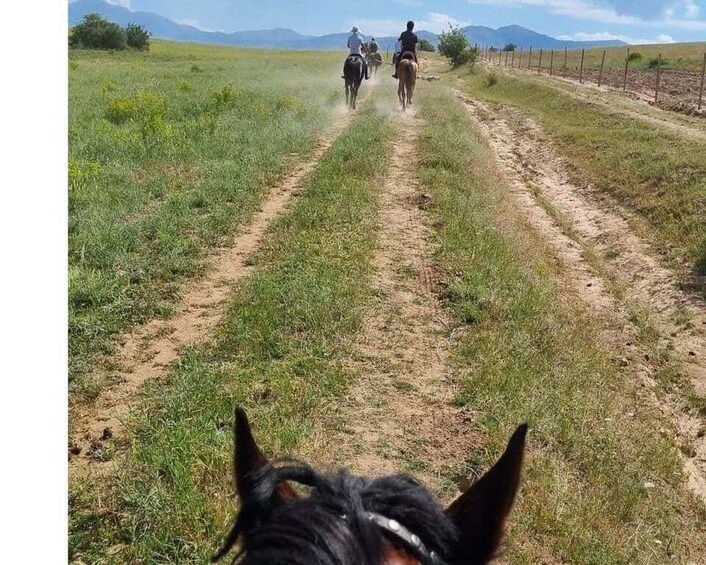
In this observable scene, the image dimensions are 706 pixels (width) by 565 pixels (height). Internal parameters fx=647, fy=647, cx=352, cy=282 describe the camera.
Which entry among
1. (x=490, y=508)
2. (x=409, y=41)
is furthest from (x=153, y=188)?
(x=409, y=41)

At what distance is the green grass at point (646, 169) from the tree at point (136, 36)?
58303 mm

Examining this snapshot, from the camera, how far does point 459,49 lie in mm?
52750

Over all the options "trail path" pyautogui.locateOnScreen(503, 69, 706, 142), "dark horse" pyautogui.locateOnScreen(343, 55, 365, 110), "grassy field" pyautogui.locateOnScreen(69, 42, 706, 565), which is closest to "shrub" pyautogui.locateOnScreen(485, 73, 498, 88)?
"trail path" pyautogui.locateOnScreen(503, 69, 706, 142)

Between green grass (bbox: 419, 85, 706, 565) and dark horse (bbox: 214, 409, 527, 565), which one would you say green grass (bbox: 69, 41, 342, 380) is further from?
dark horse (bbox: 214, 409, 527, 565)

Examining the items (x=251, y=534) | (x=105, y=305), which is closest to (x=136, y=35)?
(x=105, y=305)

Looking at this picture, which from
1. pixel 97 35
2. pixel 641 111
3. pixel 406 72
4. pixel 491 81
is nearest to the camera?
pixel 641 111

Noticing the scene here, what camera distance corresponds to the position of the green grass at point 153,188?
223 inches

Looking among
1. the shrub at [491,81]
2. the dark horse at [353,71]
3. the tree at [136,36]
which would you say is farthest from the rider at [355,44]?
the tree at [136,36]

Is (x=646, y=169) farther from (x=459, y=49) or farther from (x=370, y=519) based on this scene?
(x=459, y=49)

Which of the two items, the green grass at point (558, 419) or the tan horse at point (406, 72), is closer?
the green grass at point (558, 419)

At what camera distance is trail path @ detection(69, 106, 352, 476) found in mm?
3938

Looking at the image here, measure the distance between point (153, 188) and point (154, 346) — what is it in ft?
15.1

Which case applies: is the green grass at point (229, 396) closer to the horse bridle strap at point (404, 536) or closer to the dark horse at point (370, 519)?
the dark horse at point (370, 519)

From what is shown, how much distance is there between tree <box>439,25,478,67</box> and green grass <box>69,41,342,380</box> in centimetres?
3799
